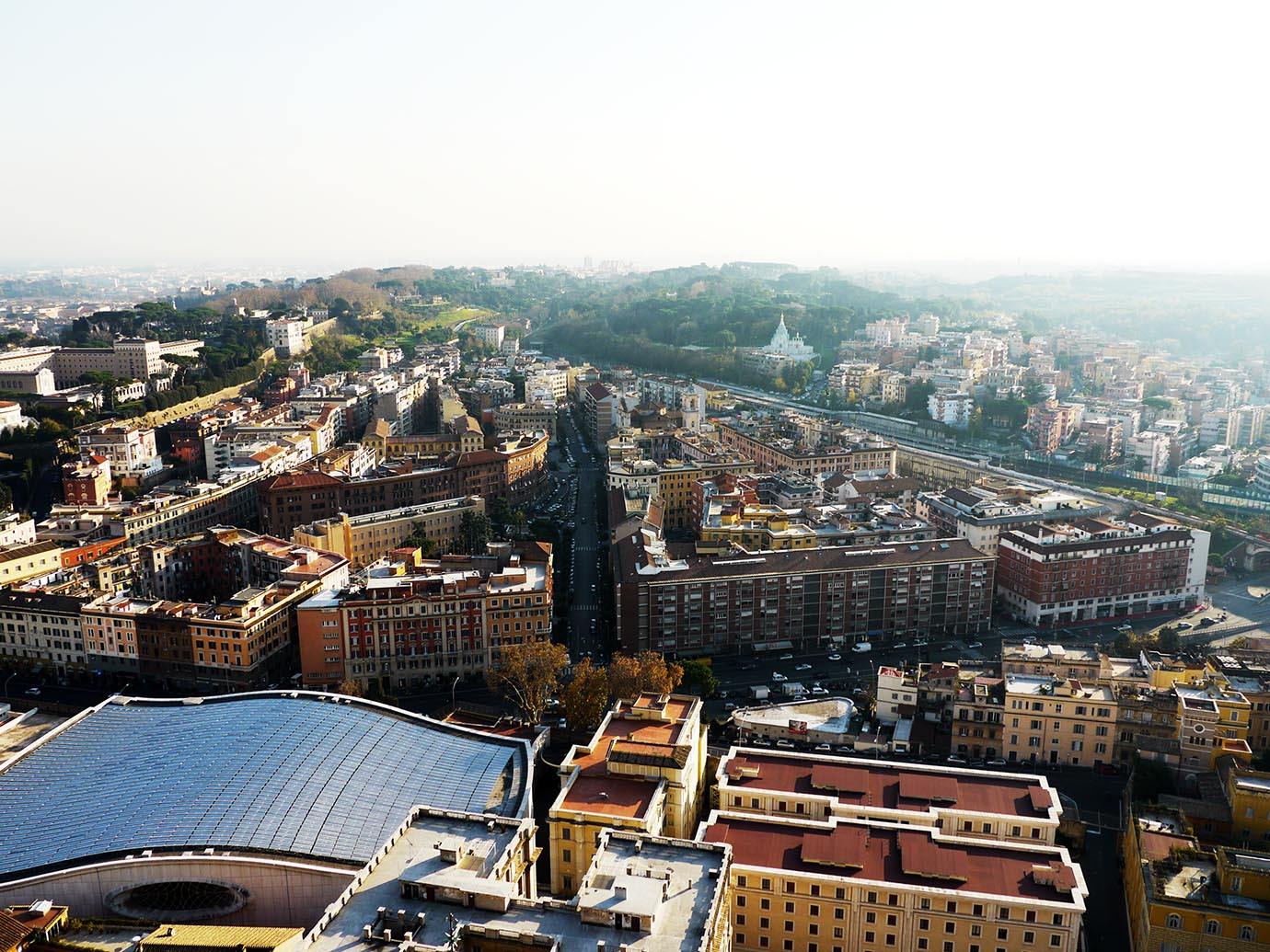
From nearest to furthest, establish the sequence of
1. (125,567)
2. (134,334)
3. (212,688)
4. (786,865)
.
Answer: (786,865)
(212,688)
(125,567)
(134,334)

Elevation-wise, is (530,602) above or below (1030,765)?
above

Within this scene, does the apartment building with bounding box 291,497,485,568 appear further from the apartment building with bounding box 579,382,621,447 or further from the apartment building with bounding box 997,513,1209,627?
the apartment building with bounding box 997,513,1209,627

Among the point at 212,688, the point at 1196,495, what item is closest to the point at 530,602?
the point at 212,688

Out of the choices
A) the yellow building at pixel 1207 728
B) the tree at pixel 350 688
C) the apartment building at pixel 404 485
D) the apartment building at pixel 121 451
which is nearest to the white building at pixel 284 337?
the apartment building at pixel 121 451

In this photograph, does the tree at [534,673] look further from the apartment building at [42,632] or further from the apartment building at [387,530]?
the apartment building at [42,632]

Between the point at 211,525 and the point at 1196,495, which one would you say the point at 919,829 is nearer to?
the point at 211,525

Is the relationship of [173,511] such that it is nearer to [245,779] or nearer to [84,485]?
[84,485]
